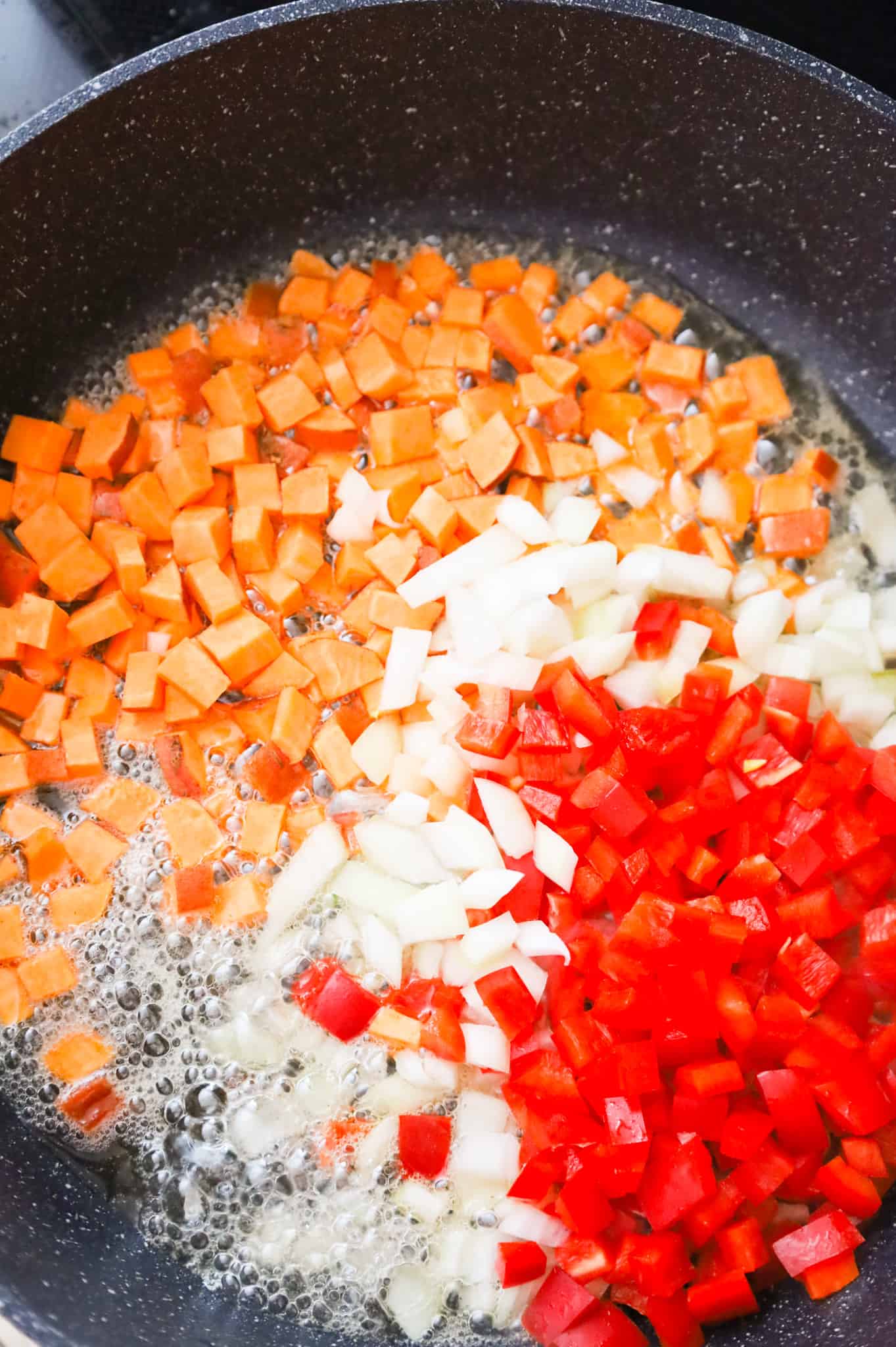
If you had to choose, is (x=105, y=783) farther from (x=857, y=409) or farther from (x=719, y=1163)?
(x=857, y=409)

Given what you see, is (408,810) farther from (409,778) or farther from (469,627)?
(469,627)

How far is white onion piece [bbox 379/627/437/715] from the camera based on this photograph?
1.52 metres

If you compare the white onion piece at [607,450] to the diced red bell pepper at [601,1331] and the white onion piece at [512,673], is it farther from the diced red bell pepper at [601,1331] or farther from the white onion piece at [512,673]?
the diced red bell pepper at [601,1331]

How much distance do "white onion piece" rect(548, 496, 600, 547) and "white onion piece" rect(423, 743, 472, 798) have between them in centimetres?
37

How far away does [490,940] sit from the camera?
1361 mm

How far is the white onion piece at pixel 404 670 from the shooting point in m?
1.52

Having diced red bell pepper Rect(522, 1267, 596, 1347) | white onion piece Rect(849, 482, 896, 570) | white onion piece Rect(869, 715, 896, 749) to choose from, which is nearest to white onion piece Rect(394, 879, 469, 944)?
diced red bell pepper Rect(522, 1267, 596, 1347)

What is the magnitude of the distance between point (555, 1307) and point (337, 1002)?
45 centimetres

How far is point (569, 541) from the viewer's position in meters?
1.59

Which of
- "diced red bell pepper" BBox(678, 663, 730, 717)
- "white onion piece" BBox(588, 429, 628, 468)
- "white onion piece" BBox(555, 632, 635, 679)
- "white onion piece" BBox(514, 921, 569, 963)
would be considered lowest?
"white onion piece" BBox(514, 921, 569, 963)

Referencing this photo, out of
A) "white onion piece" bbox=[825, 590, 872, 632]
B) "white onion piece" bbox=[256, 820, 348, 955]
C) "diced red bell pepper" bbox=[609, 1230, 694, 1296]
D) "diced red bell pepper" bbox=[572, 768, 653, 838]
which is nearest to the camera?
"diced red bell pepper" bbox=[609, 1230, 694, 1296]

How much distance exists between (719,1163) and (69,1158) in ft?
2.85

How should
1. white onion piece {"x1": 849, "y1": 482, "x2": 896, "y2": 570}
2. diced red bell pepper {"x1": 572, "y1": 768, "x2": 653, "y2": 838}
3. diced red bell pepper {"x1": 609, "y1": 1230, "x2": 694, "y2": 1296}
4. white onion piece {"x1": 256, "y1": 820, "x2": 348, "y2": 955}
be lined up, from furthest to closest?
1. white onion piece {"x1": 849, "y1": 482, "x2": 896, "y2": 570}
2. white onion piece {"x1": 256, "y1": 820, "x2": 348, "y2": 955}
3. diced red bell pepper {"x1": 572, "y1": 768, "x2": 653, "y2": 838}
4. diced red bell pepper {"x1": 609, "y1": 1230, "x2": 694, "y2": 1296}

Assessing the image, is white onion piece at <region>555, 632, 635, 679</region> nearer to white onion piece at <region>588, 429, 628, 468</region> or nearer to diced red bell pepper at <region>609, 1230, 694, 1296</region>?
white onion piece at <region>588, 429, 628, 468</region>
